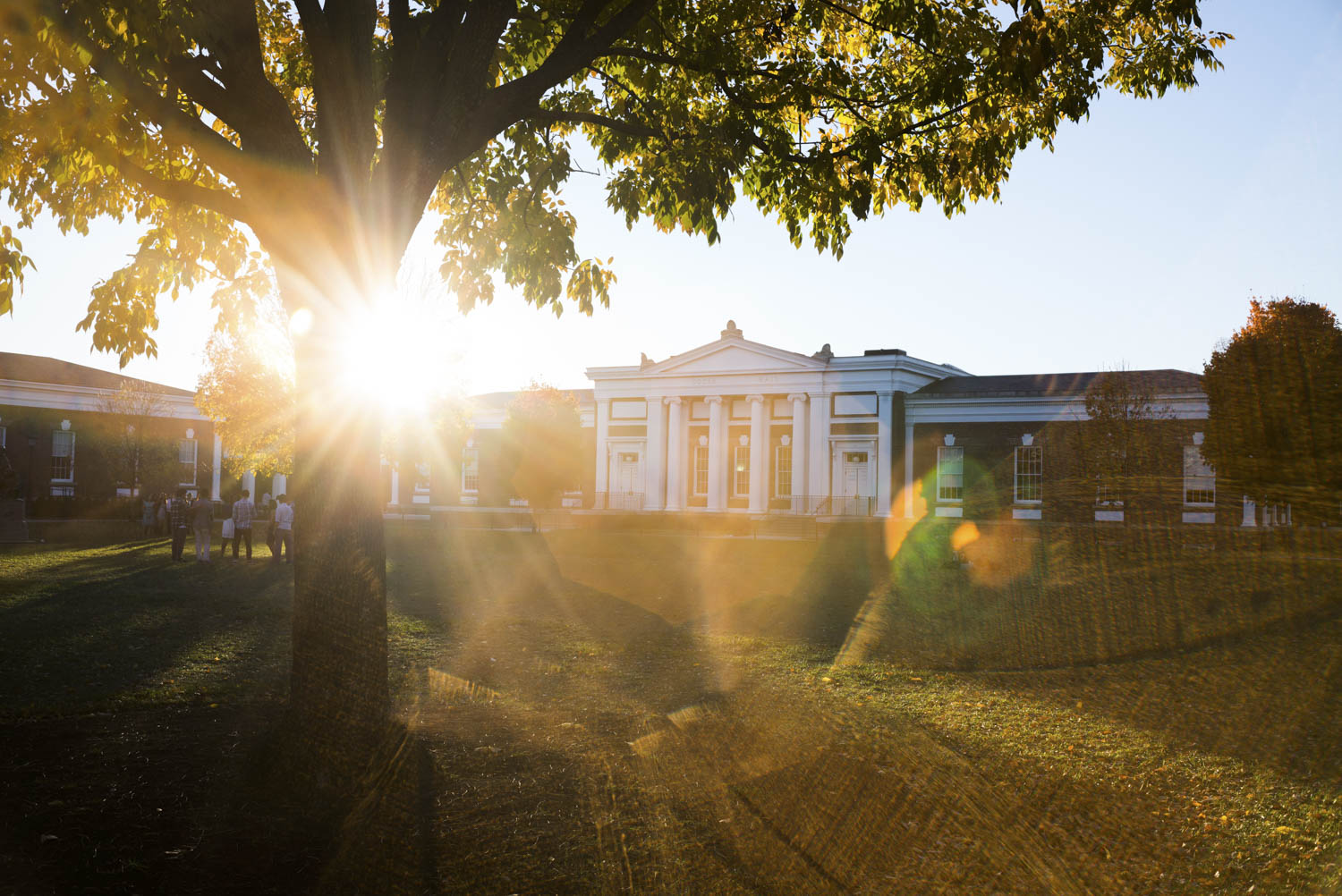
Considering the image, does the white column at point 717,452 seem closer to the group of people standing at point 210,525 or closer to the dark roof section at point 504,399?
the dark roof section at point 504,399

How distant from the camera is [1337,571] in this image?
1489 centimetres

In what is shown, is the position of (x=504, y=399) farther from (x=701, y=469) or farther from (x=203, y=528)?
(x=203, y=528)

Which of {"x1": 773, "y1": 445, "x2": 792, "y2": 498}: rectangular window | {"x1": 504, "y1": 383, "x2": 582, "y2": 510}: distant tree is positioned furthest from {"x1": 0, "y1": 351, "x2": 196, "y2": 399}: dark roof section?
{"x1": 773, "y1": 445, "x2": 792, "y2": 498}: rectangular window

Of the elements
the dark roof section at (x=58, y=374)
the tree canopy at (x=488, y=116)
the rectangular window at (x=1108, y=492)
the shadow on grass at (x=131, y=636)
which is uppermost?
the dark roof section at (x=58, y=374)

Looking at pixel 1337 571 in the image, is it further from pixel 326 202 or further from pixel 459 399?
pixel 459 399

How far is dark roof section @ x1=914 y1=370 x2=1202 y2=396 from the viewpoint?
109 feet

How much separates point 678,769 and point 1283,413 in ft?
62.6

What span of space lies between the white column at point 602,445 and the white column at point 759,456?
727 centimetres

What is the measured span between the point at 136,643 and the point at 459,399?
22.3 m

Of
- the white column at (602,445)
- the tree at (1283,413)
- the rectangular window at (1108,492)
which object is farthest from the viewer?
the white column at (602,445)

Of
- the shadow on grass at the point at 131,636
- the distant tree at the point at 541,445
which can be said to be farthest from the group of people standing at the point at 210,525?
the distant tree at the point at 541,445

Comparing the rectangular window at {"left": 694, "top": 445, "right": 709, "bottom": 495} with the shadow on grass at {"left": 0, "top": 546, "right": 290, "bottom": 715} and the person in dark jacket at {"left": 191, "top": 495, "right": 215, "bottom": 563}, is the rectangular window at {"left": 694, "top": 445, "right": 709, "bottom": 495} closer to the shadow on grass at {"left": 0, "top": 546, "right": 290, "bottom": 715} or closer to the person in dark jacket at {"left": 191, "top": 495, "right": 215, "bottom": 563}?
the person in dark jacket at {"left": 191, "top": 495, "right": 215, "bottom": 563}

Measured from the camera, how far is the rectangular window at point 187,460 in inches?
1747

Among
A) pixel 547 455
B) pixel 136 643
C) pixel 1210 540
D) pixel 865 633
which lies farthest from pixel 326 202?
pixel 547 455
